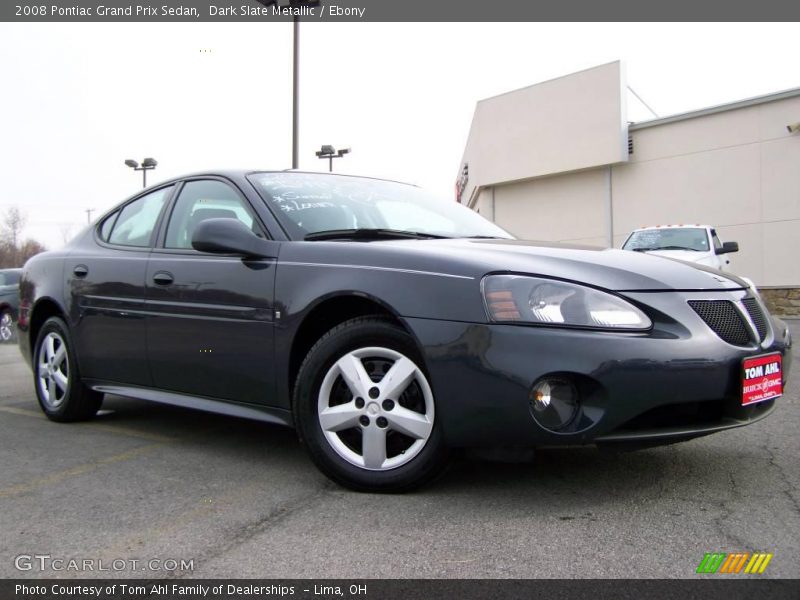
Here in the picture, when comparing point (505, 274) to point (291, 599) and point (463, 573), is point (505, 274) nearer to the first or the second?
point (463, 573)

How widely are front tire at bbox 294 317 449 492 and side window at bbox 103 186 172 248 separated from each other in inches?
65.2

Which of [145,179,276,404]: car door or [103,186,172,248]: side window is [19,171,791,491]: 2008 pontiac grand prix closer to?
[145,179,276,404]: car door

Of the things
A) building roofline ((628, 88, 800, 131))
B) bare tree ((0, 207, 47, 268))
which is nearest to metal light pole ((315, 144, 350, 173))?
building roofline ((628, 88, 800, 131))

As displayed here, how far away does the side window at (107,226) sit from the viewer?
176 inches

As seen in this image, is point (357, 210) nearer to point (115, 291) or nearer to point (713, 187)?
point (115, 291)

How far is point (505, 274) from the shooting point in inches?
104

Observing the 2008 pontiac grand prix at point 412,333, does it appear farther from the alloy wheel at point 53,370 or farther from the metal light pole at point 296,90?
the metal light pole at point 296,90

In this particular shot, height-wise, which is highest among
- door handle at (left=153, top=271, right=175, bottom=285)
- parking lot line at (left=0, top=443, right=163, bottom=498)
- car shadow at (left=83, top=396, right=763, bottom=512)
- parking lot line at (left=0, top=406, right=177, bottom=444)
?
door handle at (left=153, top=271, right=175, bottom=285)

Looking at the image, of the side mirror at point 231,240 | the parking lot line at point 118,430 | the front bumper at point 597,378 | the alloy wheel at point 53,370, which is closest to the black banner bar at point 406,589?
the front bumper at point 597,378

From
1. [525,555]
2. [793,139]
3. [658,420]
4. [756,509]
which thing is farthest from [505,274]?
[793,139]

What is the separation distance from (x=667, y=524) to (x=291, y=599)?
1274 millimetres

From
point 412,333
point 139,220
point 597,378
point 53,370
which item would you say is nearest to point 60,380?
point 53,370

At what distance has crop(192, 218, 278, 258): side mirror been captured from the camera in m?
3.21
